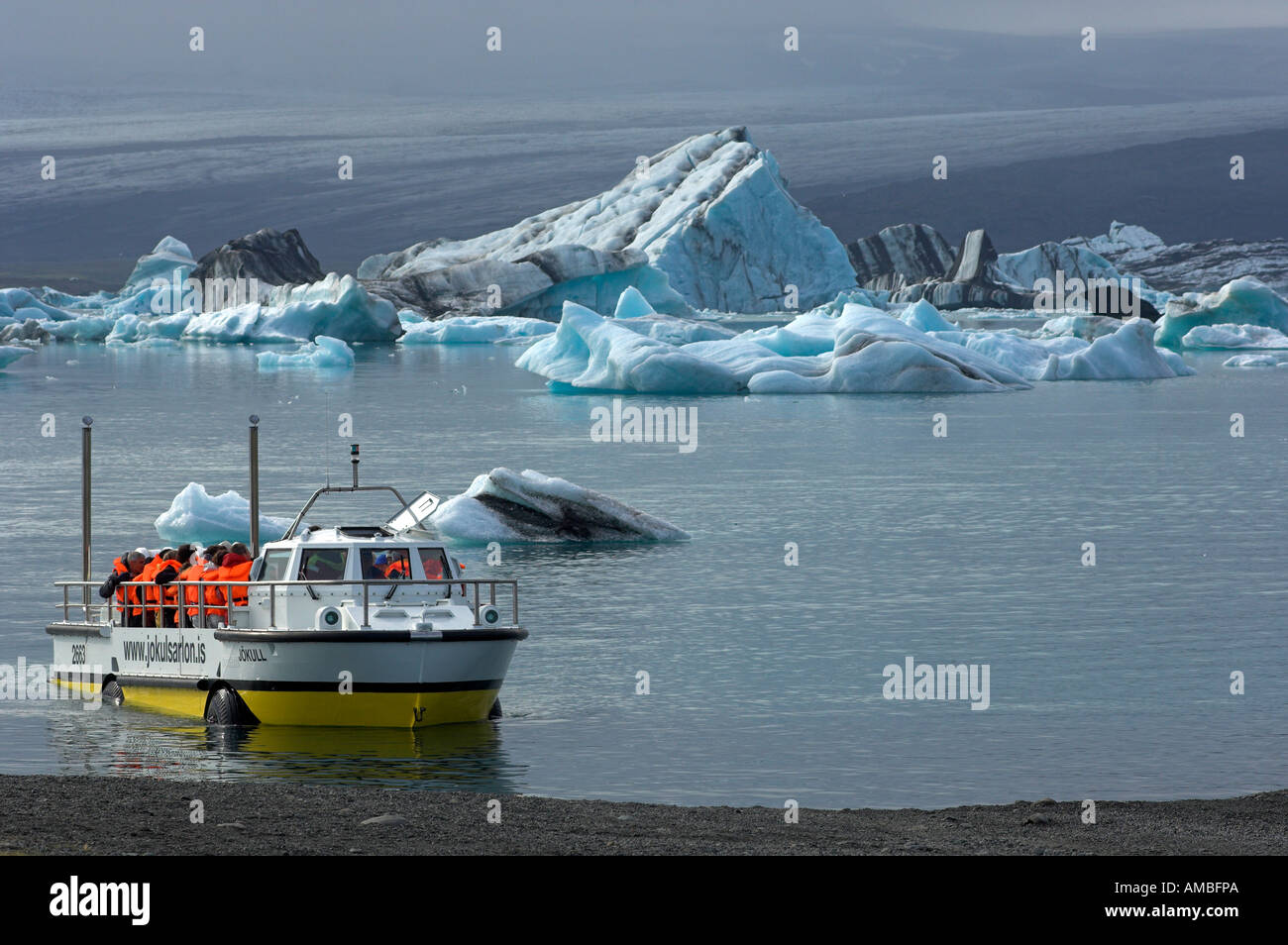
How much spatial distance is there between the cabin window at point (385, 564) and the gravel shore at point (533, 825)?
3.15 m

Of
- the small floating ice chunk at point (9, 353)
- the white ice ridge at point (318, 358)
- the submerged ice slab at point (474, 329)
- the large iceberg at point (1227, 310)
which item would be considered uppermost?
the submerged ice slab at point (474, 329)

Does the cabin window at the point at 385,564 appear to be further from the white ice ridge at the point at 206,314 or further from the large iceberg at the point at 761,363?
the white ice ridge at the point at 206,314

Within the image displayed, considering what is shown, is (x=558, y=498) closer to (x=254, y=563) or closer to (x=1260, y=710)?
(x=254, y=563)

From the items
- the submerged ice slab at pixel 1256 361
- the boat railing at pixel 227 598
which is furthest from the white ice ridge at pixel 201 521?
the submerged ice slab at pixel 1256 361

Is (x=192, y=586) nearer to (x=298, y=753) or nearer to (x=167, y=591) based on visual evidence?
(x=167, y=591)

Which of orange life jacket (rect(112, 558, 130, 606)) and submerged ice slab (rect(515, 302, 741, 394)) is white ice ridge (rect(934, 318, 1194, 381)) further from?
orange life jacket (rect(112, 558, 130, 606))

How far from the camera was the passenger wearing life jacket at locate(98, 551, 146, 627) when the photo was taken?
15.9 meters

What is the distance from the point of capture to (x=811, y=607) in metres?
20.7

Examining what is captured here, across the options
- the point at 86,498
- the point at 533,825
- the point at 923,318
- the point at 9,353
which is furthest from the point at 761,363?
the point at 533,825

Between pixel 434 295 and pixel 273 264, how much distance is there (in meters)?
12.7

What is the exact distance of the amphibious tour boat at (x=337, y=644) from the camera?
46.0ft

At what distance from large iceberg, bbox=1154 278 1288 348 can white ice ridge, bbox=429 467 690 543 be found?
5576cm

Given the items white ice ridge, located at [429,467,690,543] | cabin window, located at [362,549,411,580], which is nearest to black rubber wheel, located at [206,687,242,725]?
cabin window, located at [362,549,411,580]
